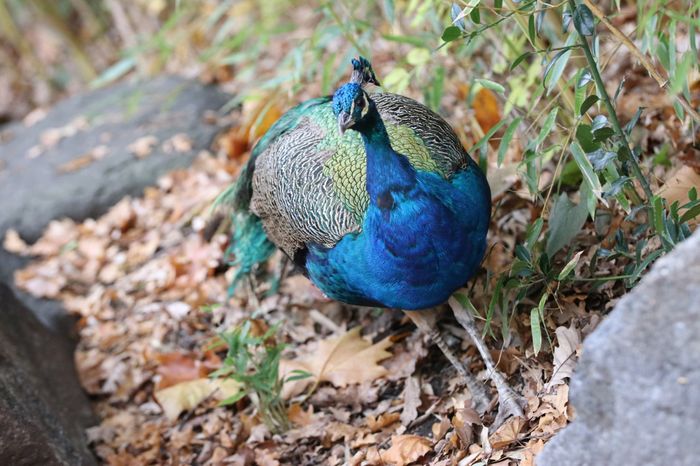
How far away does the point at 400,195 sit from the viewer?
8.55ft

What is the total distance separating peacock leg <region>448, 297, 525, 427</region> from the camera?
2707 millimetres

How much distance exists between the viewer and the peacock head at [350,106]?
8.09 ft

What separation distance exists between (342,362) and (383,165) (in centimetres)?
122

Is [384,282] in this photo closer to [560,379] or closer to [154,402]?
[560,379]

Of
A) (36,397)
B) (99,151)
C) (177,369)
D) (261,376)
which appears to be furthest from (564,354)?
(99,151)

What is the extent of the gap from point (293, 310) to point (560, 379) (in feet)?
5.86

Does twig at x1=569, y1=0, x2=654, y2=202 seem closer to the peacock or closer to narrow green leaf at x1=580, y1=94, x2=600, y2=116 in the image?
narrow green leaf at x1=580, y1=94, x2=600, y2=116

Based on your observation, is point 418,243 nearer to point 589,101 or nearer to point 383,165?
point 383,165

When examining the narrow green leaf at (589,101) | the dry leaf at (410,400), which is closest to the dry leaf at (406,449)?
the dry leaf at (410,400)

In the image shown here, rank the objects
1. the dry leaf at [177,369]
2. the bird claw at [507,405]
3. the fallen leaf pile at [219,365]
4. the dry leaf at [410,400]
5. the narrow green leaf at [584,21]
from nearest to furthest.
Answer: the narrow green leaf at [584,21]
the bird claw at [507,405]
the fallen leaf pile at [219,365]
the dry leaf at [410,400]
the dry leaf at [177,369]

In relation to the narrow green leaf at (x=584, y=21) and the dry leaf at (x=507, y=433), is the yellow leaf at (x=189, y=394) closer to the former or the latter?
the dry leaf at (x=507, y=433)

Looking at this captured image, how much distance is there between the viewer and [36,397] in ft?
11.0

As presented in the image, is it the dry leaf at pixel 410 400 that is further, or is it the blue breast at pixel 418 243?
the dry leaf at pixel 410 400

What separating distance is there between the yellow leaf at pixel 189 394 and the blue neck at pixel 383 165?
1455 millimetres
